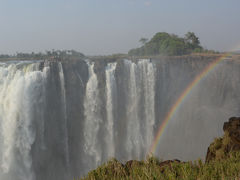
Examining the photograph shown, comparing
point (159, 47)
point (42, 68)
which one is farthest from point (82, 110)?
point (159, 47)

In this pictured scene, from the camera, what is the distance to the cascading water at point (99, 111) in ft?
69.3

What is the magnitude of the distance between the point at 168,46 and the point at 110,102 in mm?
22480

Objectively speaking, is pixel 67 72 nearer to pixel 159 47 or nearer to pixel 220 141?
pixel 220 141

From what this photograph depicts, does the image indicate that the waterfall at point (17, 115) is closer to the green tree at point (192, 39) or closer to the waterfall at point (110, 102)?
the waterfall at point (110, 102)

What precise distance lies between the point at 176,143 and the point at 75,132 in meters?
11.1

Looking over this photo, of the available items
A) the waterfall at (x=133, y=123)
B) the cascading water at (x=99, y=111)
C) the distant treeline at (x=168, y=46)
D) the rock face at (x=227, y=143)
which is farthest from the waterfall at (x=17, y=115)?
the distant treeline at (x=168, y=46)

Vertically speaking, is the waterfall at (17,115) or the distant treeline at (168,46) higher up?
the distant treeline at (168,46)

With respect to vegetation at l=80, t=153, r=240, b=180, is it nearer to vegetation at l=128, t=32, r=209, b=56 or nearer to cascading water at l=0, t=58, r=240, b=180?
cascading water at l=0, t=58, r=240, b=180

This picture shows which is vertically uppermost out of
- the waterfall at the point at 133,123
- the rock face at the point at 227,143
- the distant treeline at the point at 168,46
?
the distant treeline at the point at 168,46

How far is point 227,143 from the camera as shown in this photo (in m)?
8.70

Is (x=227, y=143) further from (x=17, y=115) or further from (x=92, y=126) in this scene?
(x=92, y=126)

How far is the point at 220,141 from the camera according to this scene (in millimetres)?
9469

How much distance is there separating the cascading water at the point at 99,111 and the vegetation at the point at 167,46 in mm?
13134

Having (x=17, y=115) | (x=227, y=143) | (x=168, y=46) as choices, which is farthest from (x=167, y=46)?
(x=227, y=143)
